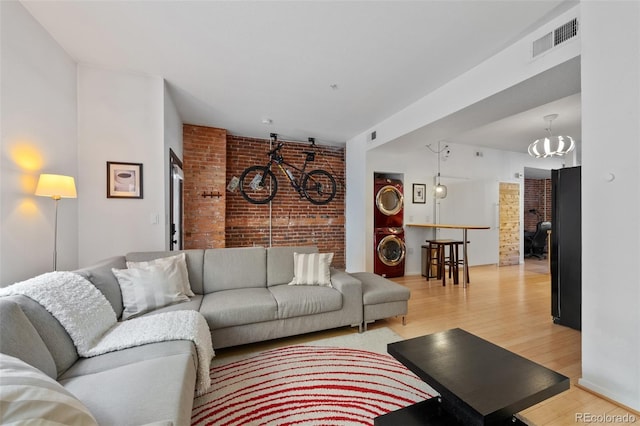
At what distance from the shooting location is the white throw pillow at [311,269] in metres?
2.80

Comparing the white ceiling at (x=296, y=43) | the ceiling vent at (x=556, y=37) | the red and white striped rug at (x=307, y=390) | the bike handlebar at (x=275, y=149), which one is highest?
the white ceiling at (x=296, y=43)

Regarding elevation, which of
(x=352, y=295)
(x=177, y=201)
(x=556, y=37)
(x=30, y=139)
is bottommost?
(x=352, y=295)

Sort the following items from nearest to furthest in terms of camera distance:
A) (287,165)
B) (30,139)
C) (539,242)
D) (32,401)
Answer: (32,401) < (30,139) < (287,165) < (539,242)

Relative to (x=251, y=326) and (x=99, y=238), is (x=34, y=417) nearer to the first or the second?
(x=251, y=326)

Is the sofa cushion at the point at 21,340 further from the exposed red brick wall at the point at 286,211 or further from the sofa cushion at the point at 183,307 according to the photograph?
the exposed red brick wall at the point at 286,211

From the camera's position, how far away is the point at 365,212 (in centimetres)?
486

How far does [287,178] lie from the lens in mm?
5375

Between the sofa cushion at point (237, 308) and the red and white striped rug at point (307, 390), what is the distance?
1.10 ft

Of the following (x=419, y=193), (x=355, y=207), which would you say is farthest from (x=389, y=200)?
(x=419, y=193)

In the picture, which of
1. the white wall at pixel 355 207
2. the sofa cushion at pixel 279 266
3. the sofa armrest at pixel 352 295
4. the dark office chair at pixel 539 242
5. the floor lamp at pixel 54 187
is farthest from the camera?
the dark office chair at pixel 539 242

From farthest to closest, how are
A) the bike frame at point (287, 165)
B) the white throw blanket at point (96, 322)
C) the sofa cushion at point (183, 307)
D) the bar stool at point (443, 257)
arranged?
the bike frame at point (287, 165) → the bar stool at point (443, 257) → the sofa cushion at point (183, 307) → the white throw blanket at point (96, 322)

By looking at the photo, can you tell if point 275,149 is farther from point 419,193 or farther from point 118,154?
point 419,193

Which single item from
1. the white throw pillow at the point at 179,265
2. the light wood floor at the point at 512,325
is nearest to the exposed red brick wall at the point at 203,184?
the white throw pillow at the point at 179,265

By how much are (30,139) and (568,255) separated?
5.26 meters
